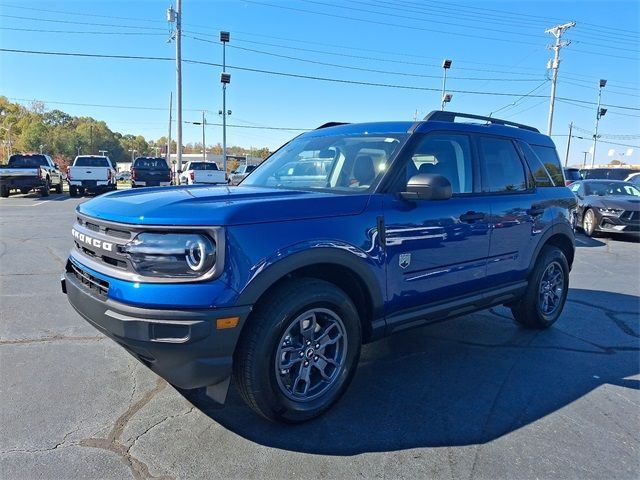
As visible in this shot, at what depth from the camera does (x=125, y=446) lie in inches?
103

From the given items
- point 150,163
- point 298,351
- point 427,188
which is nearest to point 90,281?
point 298,351

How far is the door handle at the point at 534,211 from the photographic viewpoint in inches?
175

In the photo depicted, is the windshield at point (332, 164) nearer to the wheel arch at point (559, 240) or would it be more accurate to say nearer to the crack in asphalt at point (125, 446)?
the crack in asphalt at point (125, 446)

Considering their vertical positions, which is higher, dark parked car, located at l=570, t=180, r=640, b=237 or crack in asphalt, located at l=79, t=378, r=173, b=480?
dark parked car, located at l=570, t=180, r=640, b=237

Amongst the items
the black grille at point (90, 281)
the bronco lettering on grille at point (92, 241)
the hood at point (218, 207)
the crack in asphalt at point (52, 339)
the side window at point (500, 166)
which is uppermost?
the side window at point (500, 166)

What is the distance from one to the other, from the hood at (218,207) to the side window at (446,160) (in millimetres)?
679

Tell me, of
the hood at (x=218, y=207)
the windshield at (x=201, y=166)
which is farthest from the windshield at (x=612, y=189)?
the windshield at (x=201, y=166)

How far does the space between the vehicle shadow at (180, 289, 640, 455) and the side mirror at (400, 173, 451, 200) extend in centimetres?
Answer: 145

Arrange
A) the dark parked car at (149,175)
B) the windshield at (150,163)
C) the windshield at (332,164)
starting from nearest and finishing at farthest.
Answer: the windshield at (332,164) < the dark parked car at (149,175) < the windshield at (150,163)

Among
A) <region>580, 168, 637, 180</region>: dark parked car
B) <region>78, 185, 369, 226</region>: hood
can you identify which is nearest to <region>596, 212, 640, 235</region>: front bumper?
<region>78, 185, 369, 226</region>: hood

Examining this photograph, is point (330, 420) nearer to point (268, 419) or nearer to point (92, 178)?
point (268, 419)

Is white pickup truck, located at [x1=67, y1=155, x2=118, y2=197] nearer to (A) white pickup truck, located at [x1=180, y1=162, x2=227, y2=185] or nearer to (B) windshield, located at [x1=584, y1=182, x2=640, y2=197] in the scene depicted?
(A) white pickup truck, located at [x1=180, y1=162, x2=227, y2=185]

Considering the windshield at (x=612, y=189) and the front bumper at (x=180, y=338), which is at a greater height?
the windshield at (x=612, y=189)

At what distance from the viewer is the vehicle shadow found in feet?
9.21
